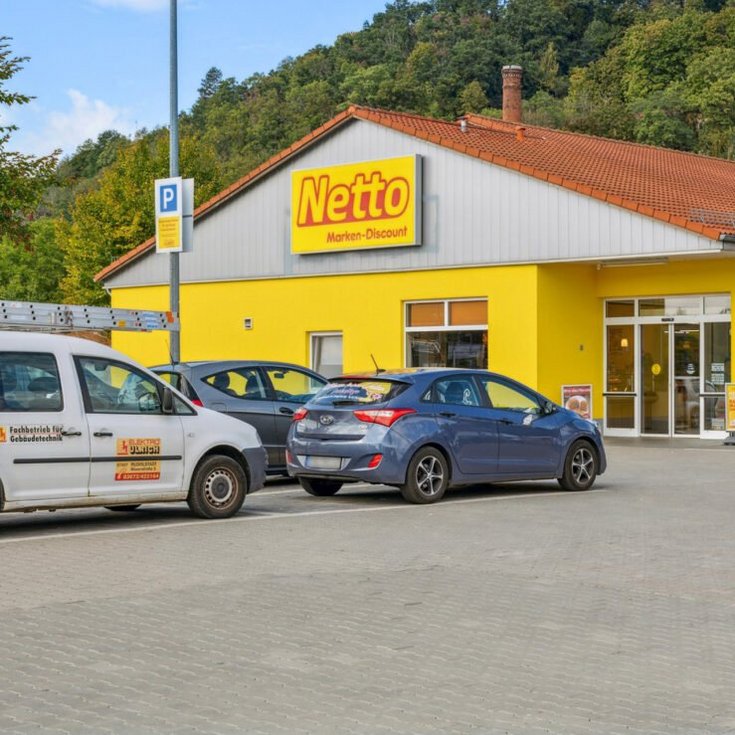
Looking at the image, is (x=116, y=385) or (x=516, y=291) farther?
(x=516, y=291)

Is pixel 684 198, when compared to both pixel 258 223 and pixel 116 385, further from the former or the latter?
pixel 116 385

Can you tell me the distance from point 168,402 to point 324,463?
2.52 metres

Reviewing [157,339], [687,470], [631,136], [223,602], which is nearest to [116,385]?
[223,602]

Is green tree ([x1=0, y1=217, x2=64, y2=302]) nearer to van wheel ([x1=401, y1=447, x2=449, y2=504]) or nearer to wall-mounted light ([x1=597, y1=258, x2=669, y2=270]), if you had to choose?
wall-mounted light ([x1=597, y1=258, x2=669, y2=270])

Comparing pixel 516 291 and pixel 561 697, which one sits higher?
pixel 516 291

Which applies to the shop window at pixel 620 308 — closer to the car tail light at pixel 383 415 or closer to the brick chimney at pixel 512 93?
the car tail light at pixel 383 415

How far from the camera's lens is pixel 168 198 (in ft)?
74.9

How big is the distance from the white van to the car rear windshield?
5.37ft

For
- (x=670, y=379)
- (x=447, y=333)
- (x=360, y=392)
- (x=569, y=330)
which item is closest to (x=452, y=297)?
(x=447, y=333)

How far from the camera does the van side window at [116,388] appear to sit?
38.7 feet

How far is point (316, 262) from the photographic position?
30297mm

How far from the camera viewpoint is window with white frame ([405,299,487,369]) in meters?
27.5

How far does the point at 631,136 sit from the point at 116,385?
7498 cm

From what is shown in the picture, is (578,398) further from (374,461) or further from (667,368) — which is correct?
(374,461)
